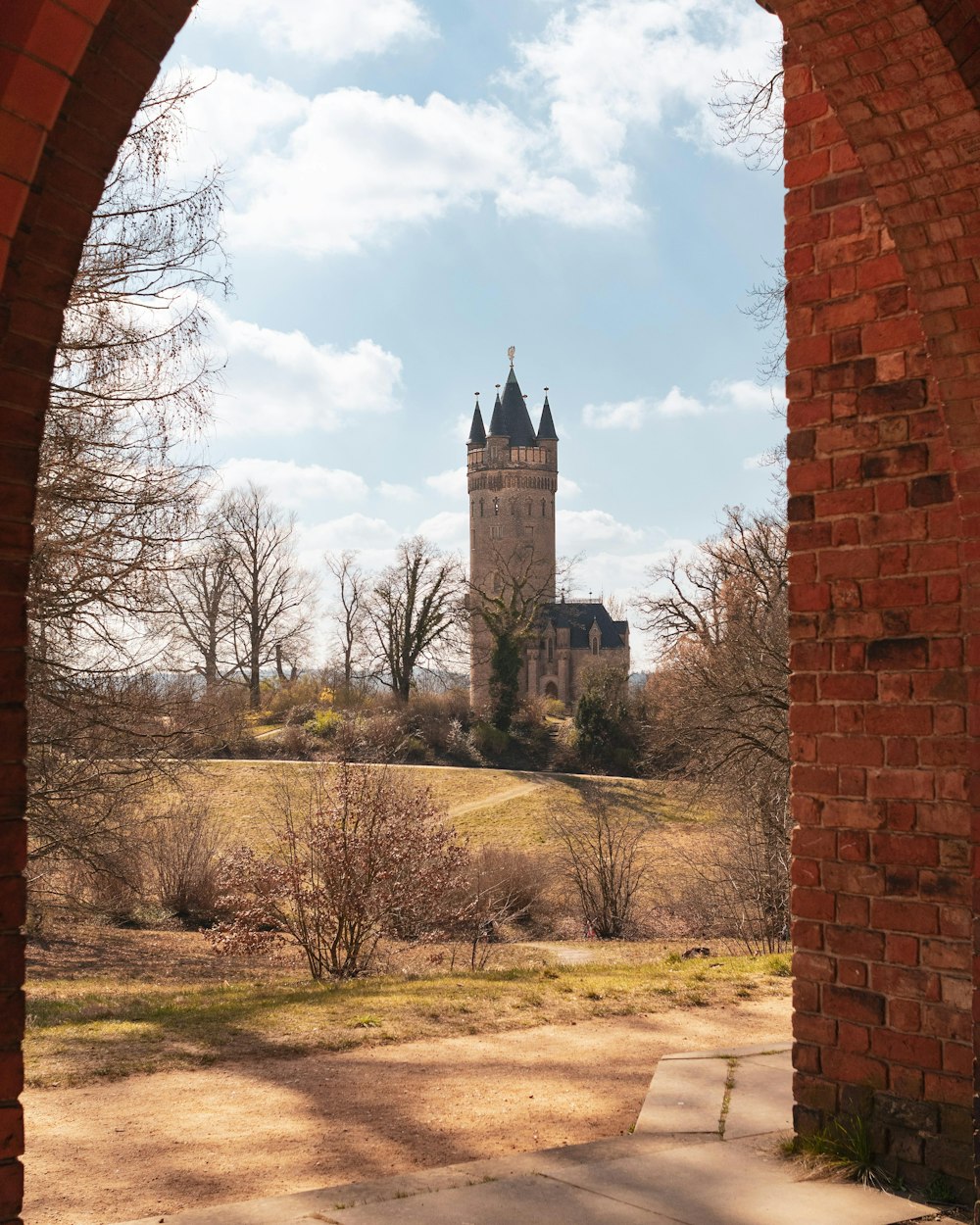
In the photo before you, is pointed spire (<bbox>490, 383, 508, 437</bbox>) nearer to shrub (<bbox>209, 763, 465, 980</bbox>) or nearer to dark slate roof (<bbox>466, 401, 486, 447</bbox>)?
dark slate roof (<bbox>466, 401, 486, 447</bbox>)

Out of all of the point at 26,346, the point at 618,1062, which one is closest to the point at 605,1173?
the point at 618,1062

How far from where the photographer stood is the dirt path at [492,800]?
34.4 metres

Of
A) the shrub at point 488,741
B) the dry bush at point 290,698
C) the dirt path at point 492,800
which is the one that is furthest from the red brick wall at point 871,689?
the dry bush at point 290,698

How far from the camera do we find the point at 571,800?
35406mm

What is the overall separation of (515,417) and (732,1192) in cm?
8580

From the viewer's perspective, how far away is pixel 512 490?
85.6 metres

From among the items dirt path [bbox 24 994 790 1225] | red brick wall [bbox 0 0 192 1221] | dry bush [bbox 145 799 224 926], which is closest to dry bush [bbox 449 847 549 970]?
dry bush [bbox 145 799 224 926]

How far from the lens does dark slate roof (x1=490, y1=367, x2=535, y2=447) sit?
8756 centimetres

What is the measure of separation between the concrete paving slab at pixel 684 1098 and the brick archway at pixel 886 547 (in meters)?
0.65

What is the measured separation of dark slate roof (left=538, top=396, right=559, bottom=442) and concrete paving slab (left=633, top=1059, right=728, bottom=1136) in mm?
83799

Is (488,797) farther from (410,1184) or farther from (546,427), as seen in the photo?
(546,427)

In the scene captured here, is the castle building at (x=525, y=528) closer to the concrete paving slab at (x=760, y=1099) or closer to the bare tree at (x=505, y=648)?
the bare tree at (x=505, y=648)

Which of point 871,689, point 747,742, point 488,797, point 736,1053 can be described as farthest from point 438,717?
point 871,689

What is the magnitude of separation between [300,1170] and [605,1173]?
1.41 m
